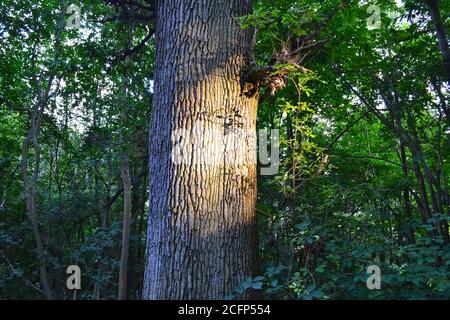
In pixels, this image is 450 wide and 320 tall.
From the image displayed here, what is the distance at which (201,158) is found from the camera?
2779 mm

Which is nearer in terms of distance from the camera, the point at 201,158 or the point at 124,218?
the point at 201,158

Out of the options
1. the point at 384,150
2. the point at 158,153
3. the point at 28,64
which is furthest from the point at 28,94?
the point at 384,150

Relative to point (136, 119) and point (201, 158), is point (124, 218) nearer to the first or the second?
point (136, 119)

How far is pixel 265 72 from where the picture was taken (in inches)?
117

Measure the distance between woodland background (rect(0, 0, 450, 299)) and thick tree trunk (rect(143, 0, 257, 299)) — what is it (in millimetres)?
439

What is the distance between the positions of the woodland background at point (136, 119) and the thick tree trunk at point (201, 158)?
439mm

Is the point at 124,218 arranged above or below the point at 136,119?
below

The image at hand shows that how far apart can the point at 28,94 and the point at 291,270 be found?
7060 mm

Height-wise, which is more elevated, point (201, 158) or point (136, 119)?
point (136, 119)

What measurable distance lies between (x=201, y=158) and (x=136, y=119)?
409 centimetres

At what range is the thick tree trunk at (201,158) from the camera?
8.77 ft

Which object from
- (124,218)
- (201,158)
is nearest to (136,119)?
(124,218)

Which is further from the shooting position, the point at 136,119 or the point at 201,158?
the point at 136,119

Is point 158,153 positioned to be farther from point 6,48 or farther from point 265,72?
point 6,48
